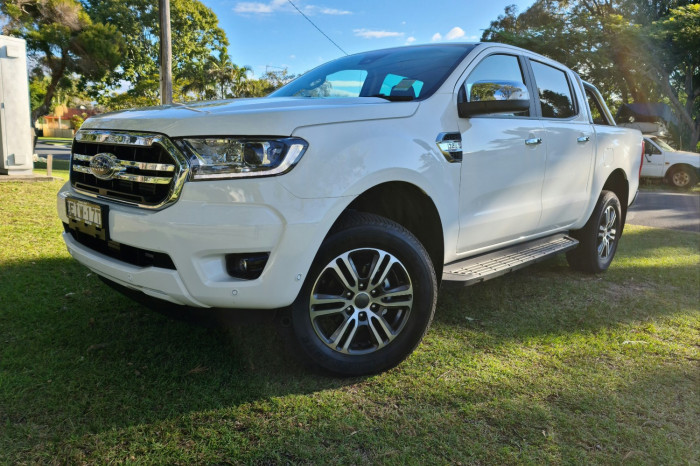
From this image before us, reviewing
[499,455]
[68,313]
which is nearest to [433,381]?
[499,455]

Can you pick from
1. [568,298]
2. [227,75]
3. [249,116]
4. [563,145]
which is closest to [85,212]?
[249,116]

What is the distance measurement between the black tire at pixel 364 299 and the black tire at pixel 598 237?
2675 millimetres

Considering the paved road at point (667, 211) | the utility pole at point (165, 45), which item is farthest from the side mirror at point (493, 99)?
the utility pole at point (165, 45)

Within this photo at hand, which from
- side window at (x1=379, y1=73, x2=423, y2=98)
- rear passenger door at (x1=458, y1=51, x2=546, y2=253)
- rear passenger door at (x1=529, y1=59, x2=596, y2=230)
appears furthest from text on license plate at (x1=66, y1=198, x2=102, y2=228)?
rear passenger door at (x1=529, y1=59, x2=596, y2=230)

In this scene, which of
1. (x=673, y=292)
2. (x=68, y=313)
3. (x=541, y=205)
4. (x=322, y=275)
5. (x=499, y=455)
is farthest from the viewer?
(x=673, y=292)

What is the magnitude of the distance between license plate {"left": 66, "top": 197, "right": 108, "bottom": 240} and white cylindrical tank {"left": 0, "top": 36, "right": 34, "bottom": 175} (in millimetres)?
7807

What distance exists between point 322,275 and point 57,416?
128 cm

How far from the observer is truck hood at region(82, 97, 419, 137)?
221 centimetres

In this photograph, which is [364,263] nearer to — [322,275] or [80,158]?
[322,275]

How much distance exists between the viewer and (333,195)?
2.35 metres

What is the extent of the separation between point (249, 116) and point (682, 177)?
17.1 metres

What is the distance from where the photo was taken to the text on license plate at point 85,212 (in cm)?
248

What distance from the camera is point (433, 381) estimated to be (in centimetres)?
267

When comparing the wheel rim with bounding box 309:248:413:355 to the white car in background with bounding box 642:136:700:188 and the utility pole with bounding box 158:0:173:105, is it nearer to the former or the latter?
the utility pole with bounding box 158:0:173:105
